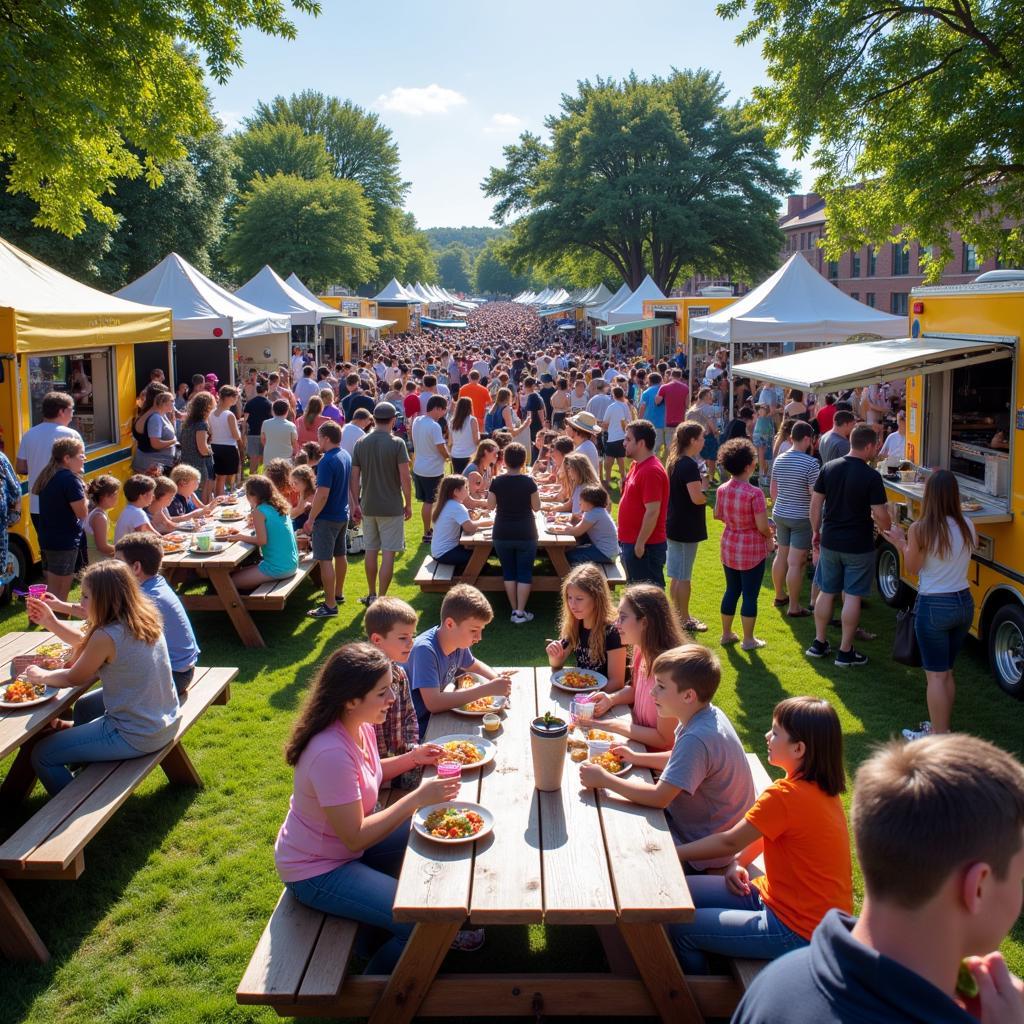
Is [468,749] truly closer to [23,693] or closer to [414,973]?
[414,973]

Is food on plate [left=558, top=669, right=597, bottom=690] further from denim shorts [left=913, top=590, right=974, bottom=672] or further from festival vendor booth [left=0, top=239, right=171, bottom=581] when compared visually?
festival vendor booth [left=0, top=239, right=171, bottom=581]

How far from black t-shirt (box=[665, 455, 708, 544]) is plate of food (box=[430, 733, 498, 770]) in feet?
12.6

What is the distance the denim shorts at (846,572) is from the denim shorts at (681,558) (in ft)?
3.37

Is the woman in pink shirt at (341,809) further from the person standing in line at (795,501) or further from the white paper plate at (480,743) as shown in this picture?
the person standing in line at (795,501)

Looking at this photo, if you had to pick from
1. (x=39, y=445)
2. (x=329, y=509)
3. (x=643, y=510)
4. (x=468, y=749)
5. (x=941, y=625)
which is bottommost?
(x=468, y=749)

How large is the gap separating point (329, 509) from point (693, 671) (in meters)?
5.42

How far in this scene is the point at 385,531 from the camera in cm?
886

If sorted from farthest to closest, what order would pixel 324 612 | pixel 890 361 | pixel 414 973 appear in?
pixel 324 612
pixel 890 361
pixel 414 973

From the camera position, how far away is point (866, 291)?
51.7 m

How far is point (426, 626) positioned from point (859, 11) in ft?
35.1

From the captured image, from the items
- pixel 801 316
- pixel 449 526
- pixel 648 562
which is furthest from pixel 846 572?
pixel 801 316

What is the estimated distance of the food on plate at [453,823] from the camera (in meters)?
3.51

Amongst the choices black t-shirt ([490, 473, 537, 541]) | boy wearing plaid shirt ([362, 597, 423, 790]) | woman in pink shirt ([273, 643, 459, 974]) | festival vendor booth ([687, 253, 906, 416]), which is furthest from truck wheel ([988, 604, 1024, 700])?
festival vendor booth ([687, 253, 906, 416])

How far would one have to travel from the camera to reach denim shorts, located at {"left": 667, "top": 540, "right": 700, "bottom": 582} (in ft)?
26.0
